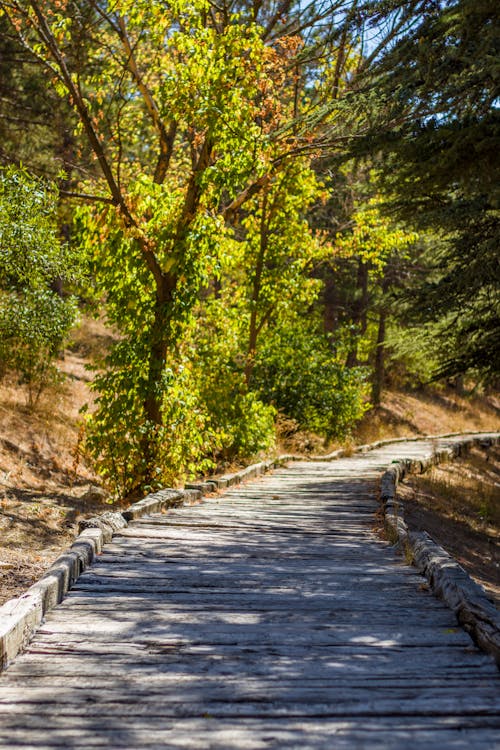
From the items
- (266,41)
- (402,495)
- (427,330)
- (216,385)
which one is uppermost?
(266,41)

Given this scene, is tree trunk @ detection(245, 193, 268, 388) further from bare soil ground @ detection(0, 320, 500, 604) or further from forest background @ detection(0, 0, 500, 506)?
bare soil ground @ detection(0, 320, 500, 604)

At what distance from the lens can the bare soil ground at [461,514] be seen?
9.82 meters

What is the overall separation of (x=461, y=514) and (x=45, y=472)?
7768mm

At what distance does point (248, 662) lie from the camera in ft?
11.6

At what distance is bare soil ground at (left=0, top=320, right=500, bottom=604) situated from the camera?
26.3ft

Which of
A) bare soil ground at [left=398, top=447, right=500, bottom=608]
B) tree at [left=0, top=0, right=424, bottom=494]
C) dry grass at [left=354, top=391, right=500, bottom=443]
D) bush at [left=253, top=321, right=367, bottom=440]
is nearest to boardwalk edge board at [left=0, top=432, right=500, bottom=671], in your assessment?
bare soil ground at [left=398, top=447, right=500, bottom=608]

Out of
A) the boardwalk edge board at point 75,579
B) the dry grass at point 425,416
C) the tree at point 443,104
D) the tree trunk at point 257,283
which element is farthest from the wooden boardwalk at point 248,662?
the dry grass at point 425,416

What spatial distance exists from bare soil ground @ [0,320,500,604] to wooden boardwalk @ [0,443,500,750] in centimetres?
205

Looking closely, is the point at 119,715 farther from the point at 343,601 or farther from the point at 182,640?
the point at 343,601

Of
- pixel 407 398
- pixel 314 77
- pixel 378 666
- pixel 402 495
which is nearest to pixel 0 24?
pixel 314 77

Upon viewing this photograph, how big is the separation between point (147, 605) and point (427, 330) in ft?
38.2

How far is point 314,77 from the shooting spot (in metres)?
16.8

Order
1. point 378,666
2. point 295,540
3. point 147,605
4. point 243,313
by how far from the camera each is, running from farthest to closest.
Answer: point 243,313 → point 295,540 → point 147,605 → point 378,666

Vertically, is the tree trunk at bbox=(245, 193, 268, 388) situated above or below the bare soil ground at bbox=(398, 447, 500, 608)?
above
